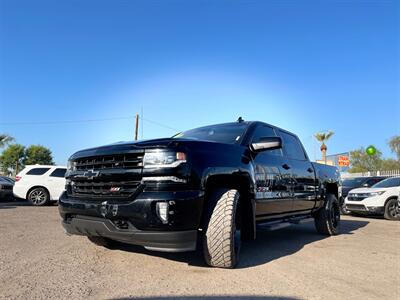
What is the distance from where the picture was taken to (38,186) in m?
13.8

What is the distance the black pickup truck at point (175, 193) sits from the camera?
3.60 meters

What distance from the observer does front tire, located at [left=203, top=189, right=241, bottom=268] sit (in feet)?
12.7

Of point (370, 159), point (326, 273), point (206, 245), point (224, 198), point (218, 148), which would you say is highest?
point (370, 159)

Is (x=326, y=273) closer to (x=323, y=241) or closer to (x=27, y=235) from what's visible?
(x=323, y=241)

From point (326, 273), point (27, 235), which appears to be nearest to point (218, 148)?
point (326, 273)

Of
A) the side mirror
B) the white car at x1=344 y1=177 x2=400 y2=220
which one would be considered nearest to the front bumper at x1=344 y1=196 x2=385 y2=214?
the white car at x1=344 y1=177 x2=400 y2=220

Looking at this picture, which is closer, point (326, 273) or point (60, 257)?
point (326, 273)

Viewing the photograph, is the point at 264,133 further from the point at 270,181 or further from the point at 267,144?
the point at 267,144

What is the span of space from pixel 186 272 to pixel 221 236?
529mm

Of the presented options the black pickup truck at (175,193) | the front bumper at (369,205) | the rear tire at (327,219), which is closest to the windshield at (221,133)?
the black pickup truck at (175,193)

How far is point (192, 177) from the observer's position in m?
3.73

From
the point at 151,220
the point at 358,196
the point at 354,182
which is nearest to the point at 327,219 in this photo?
the point at 151,220

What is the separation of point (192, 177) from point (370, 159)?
61699 millimetres

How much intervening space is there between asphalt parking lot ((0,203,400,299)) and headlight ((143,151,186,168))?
44.0 inches
